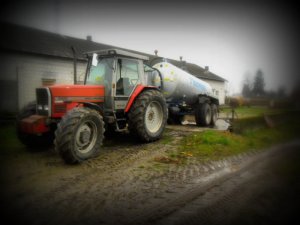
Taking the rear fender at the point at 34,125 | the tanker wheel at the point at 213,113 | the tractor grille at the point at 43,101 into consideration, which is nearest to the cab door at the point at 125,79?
the tractor grille at the point at 43,101

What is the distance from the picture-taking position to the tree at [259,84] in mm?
1189

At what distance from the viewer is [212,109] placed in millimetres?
11828

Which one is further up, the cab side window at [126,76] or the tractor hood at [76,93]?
the cab side window at [126,76]

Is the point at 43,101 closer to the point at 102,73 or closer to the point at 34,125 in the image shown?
the point at 34,125

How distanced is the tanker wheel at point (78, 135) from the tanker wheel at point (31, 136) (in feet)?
5.05

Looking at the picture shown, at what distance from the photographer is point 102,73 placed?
641cm

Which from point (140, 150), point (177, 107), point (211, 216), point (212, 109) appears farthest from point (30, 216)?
point (212, 109)

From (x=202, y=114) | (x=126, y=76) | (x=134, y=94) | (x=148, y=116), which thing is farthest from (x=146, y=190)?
(x=202, y=114)

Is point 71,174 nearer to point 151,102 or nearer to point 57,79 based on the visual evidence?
point 151,102

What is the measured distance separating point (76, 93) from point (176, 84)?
204 inches

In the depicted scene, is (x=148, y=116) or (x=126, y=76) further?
(x=148, y=116)

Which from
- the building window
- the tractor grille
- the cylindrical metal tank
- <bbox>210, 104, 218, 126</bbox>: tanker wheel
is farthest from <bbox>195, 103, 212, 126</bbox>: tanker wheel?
the building window

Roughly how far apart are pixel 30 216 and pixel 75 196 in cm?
68

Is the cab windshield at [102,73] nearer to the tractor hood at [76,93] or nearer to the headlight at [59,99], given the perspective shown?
the tractor hood at [76,93]
